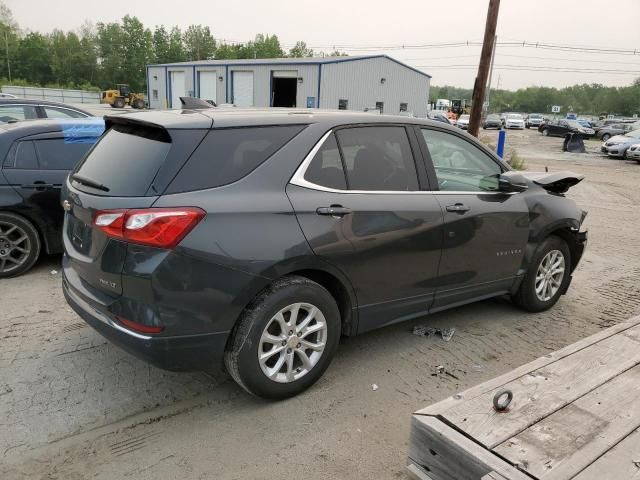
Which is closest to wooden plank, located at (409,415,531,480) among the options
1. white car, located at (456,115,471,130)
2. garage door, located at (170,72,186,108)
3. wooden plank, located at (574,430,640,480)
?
wooden plank, located at (574,430,640,480)

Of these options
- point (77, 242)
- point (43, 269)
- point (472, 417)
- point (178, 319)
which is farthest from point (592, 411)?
point (43, 269)

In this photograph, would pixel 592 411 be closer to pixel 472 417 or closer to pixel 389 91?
pixel 472 417

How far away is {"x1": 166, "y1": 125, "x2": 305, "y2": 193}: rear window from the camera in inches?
115

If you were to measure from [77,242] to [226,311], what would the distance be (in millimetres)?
1107

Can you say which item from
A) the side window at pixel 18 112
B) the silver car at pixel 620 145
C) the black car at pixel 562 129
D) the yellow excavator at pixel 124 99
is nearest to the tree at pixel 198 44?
the yellow excavator at pixel 124 99

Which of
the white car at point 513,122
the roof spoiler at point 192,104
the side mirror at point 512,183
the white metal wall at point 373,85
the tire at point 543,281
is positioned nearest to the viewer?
the roof spoiler at point 192,104

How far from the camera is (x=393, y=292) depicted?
3758 mm

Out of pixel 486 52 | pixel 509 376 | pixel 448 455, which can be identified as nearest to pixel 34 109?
pixel 509 376

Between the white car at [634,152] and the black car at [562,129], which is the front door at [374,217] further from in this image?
the black car at [562,129]

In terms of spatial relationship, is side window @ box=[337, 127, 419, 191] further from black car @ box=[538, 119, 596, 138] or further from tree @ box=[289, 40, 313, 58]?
tree @ box=[289, 40, 313, 58]

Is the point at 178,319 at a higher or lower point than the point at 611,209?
higher

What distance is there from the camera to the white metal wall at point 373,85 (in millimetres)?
34625

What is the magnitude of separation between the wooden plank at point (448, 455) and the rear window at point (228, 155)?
1656mm

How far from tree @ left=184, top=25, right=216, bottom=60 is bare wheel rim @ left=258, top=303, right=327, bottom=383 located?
104395 mm
